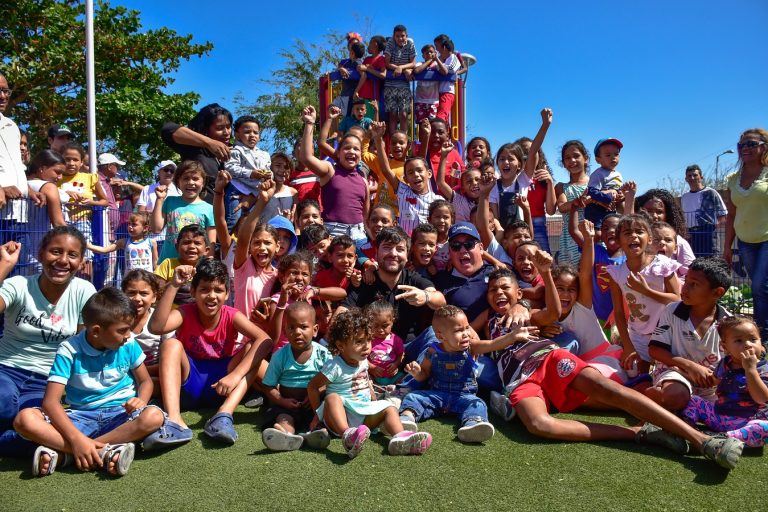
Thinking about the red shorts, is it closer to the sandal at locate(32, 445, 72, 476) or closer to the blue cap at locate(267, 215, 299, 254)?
the blue cap at locate(267, 215, 299, 254)

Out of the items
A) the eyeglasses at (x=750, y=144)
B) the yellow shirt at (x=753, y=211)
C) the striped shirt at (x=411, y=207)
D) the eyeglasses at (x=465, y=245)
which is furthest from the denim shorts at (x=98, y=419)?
the eyeglasses at (x=750, y=144)

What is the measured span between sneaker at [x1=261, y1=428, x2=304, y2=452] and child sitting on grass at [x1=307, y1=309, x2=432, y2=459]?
0.78 feet

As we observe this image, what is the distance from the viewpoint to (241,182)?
21.1 ft

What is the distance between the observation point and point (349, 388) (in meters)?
3.82

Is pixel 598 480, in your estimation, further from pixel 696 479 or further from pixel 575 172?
pixel 575 172

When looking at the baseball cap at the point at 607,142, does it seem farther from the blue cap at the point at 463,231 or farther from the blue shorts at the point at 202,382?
the blue shorts at the point at 202,382

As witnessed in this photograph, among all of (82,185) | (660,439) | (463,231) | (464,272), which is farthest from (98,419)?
→ (82,185)

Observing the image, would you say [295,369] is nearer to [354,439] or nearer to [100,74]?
[354,439]

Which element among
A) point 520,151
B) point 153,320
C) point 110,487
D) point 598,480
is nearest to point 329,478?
point 110,487

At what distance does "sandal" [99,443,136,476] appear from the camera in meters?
3.21

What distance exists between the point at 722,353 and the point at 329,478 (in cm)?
276

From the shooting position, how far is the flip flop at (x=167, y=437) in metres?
3.47

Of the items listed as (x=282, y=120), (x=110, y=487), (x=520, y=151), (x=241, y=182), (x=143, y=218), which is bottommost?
(x=110, y=487)

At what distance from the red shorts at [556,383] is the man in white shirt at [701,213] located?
150 inches
